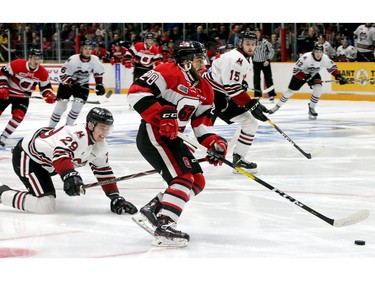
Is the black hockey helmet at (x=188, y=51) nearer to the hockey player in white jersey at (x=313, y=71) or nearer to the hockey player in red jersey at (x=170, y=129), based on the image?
the hockey player in red jersey at (x=170, y=129)

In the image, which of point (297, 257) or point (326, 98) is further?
point (326, 98)

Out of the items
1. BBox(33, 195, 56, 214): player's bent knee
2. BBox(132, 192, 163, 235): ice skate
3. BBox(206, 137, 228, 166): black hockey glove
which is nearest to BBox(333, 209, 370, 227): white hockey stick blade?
BBox(206, 137, 228, 166): black hockey glove

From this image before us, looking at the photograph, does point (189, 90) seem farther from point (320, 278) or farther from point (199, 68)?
point (320, 278)

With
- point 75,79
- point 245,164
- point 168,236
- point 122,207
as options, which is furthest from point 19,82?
point 168,236

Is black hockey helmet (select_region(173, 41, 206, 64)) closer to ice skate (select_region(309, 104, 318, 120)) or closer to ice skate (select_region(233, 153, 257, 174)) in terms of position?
ice skate (select_region(233, 153, 257, 174))

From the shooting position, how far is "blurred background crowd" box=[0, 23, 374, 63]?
44.2ft

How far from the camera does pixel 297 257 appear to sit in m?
3.64

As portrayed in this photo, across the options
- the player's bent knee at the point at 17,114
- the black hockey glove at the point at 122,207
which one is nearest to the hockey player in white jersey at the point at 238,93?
the black hockey glove at the point at 122,207

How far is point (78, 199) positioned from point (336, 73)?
580cm

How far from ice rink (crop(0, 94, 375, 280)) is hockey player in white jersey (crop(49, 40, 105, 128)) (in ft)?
5.07

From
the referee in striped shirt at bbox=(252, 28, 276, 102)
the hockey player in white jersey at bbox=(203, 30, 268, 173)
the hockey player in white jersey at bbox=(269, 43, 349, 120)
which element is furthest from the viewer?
the referee in striped shirt at bbox=(252, 28, 276, 102)

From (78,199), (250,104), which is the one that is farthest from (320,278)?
(250,104)

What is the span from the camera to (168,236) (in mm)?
3793

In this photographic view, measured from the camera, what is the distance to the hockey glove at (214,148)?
4.18 meters
